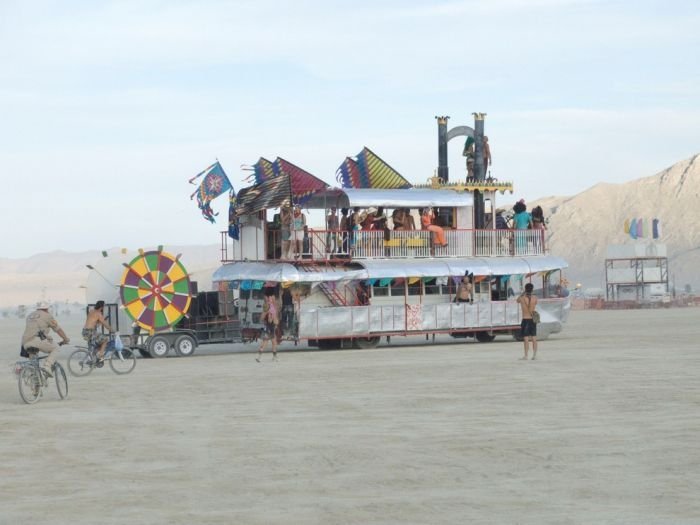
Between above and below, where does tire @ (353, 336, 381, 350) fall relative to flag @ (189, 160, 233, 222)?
below

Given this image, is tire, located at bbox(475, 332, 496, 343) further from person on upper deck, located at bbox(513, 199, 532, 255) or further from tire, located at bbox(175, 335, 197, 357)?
tire, located at bbox(175, 335, 197, 357)

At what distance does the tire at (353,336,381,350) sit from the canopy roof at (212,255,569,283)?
2126 mm

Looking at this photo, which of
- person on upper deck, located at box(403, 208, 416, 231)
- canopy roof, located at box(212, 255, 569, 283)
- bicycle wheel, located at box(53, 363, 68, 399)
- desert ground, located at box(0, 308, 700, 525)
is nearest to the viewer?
desert ground, located at box(0, 308, 700, 525)

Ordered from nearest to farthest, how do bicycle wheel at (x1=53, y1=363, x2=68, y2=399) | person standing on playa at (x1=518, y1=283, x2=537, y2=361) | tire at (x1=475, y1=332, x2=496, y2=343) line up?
bicycle wheel at (x1=53, y1=363, x2=68, y2=399) < person standing on playa at (x1=518, y1=283, x2=537, y2=361) < tire at (x1=475, y1=332, x2=496, y2=343)

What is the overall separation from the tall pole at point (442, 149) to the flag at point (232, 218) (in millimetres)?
6745

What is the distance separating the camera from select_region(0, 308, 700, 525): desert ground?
11859mm

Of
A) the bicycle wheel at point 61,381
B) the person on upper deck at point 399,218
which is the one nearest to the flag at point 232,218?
the person on upper deck at point 399,218

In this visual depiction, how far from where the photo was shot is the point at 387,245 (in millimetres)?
39625

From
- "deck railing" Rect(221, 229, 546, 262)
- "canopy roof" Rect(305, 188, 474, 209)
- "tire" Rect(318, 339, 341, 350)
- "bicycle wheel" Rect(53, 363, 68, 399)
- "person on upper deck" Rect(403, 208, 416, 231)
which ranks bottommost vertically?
"bicycle wheel" Rect(53, 363, 68, 399)

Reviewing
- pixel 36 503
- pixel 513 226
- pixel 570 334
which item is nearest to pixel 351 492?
pixel 36 503

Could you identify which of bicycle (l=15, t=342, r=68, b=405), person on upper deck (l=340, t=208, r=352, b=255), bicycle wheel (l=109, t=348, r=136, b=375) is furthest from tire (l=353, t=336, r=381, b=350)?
bicycle (l=15, t=342, r=68, b=405)

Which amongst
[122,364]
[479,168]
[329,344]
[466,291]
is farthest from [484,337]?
[122,364]

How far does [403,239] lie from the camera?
39781 mm

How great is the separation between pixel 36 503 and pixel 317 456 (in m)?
3.66
